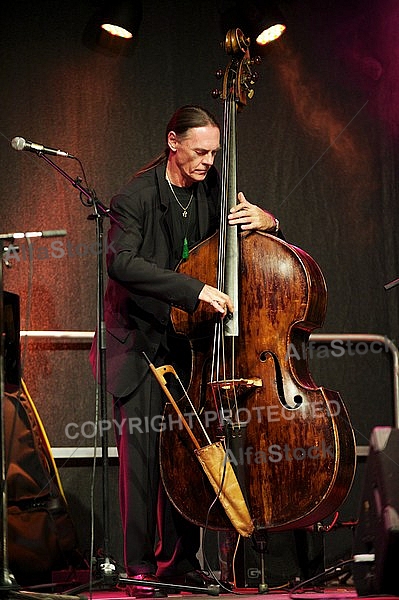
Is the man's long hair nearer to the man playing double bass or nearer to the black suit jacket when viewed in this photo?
the man playing double bass

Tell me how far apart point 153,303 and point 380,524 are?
4.84 feet

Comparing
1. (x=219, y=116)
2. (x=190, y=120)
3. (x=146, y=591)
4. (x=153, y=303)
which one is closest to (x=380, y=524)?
(x=146, y=591)

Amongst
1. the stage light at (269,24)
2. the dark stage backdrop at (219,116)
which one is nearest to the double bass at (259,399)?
the dark stage backdrop at (219,116)

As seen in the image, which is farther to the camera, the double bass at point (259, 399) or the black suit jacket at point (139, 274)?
the black suit jacket at point (139, 274)

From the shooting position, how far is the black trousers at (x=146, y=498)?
3031mm

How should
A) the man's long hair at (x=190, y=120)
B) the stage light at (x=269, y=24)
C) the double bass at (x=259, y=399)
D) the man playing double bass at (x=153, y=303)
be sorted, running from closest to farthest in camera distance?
1. the double bass at (x=259, y=399)
2. the man playing double bass at (x=153, y=303)
3. the man's long hair at (x=190, y=120)
4. the stage light at (x=269, y=24)

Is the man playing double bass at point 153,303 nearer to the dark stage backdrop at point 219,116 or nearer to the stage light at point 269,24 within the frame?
the dark stage backdrop at point 219,116

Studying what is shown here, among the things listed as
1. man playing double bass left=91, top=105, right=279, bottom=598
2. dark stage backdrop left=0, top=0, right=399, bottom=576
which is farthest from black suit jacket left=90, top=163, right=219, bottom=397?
dark stage backdrop left=0, top=0, right=399, bottom=576

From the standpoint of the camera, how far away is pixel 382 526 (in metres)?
1.87

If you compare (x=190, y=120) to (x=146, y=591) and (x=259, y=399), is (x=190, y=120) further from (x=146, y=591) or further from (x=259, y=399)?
(x=146, y=591)

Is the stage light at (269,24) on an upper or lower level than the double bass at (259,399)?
upper

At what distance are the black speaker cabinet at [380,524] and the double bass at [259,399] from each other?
2.20 ft

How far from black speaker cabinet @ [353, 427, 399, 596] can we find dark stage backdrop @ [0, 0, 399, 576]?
79.6 inches

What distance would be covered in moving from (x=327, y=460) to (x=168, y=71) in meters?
2.11
